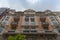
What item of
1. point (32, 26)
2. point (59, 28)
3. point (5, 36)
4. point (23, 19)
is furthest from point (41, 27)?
point (5, 36)

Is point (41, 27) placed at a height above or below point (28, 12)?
below

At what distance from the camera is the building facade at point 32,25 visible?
25.8 meters

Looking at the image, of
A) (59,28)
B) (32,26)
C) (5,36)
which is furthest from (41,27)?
(5,36)

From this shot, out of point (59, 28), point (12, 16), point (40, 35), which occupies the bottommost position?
point (40, 35)

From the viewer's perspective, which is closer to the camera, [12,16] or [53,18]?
[53,18]

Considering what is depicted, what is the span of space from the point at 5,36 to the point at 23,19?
10.3 metres

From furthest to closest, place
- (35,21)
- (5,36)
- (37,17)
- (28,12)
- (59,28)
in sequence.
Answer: (28,12) < (37,17) < (35,21) < (59,28) < (5,36)

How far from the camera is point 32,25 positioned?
102 feet

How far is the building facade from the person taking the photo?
84.6ft

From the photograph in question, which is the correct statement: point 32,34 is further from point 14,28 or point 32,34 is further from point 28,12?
point 28,12

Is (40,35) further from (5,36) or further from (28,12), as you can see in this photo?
(28,12)

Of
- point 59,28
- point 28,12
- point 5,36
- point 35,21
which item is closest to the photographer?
point 5,36

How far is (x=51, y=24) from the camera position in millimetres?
30906

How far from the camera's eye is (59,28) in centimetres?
2966
